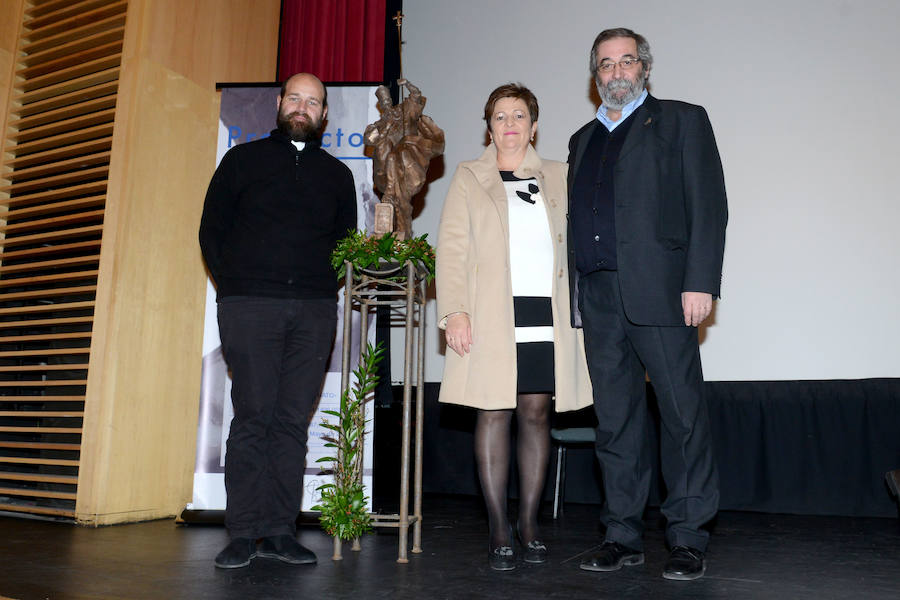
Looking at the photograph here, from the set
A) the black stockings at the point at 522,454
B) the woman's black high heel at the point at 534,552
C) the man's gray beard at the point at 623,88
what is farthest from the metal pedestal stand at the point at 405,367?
the man's gray beard at the point at 623,88

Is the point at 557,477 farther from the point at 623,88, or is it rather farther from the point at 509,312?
the point at 623,88

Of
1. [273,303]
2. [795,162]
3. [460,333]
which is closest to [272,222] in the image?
[273,303]

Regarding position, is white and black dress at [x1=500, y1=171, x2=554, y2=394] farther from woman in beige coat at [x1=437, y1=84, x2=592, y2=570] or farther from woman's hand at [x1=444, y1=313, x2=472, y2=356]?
woman's hand at [x1=444, y1=313, x2=472, y2=356]

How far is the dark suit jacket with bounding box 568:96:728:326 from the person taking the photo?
235 centimetres

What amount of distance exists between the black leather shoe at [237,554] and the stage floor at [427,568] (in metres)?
0.04

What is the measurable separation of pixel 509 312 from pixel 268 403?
95 cm

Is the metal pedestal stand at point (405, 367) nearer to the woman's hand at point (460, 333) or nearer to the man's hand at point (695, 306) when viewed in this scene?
the woman's hand at point (460, 333)

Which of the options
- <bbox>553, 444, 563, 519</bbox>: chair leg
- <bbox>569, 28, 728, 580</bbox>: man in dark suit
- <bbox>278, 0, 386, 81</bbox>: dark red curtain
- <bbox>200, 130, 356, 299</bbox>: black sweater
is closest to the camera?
<bbox>569, 28, 728, 580</bbox>: man in dark suit

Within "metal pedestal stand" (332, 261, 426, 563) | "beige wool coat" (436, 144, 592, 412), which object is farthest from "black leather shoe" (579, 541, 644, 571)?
"metal pedestal stand" (332, 261, 426, 563)

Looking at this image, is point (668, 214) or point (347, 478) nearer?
point (668, 214)

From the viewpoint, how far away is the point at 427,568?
246 cm

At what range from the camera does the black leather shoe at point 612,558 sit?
2.35m

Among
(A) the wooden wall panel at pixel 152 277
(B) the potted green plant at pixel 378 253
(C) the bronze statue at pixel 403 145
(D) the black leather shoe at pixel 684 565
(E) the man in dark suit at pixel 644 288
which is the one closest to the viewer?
(D) the black leather shoe at pixel 684 565

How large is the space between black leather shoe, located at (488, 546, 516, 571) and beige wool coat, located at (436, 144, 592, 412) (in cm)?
49
